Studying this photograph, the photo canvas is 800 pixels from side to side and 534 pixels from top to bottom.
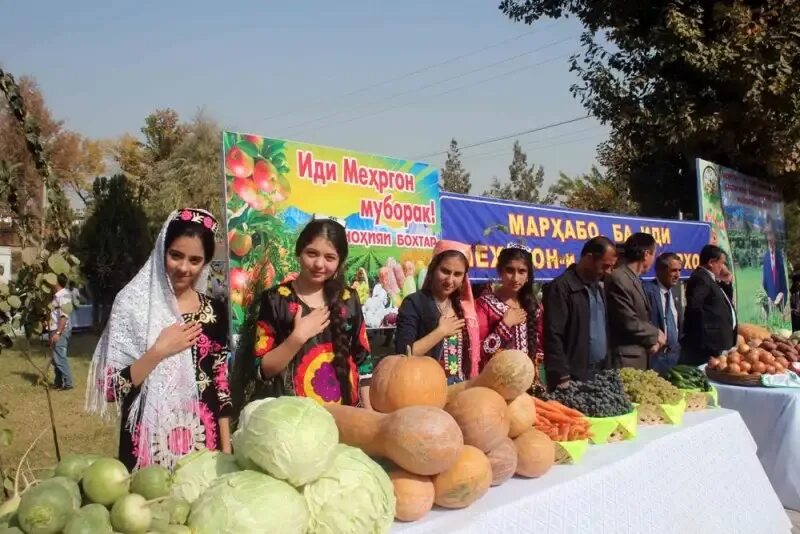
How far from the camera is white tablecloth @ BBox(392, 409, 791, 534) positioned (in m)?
1.64

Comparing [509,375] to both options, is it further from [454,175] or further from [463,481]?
[454,175]

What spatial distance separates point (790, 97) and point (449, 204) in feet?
22.4

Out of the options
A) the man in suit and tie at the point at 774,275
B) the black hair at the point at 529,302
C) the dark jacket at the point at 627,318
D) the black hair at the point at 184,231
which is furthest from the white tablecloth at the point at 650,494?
the man in suit and tie at the point at 774,275

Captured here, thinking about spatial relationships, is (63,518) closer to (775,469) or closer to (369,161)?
(369,161)

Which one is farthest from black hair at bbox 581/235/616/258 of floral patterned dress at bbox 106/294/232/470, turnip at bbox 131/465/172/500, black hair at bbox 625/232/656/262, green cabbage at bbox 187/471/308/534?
turnip at bbox 131/465/172/500

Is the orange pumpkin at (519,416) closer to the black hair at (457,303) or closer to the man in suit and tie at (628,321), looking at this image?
the black hair at (457,303)

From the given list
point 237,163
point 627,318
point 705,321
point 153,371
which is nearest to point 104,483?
point 153,371

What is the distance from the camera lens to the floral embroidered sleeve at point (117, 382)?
2.01m

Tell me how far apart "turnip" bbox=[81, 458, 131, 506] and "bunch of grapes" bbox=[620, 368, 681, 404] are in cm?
217

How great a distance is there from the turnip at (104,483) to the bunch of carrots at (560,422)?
1.38 meters

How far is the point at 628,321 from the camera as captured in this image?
14.2ft

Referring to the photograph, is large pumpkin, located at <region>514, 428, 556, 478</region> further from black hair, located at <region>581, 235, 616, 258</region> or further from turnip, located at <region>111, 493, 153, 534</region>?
black hair, located at <region>581, 235, 616, 258</region>

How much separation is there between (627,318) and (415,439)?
3.33m

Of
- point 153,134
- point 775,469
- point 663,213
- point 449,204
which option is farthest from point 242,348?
point 153,134
